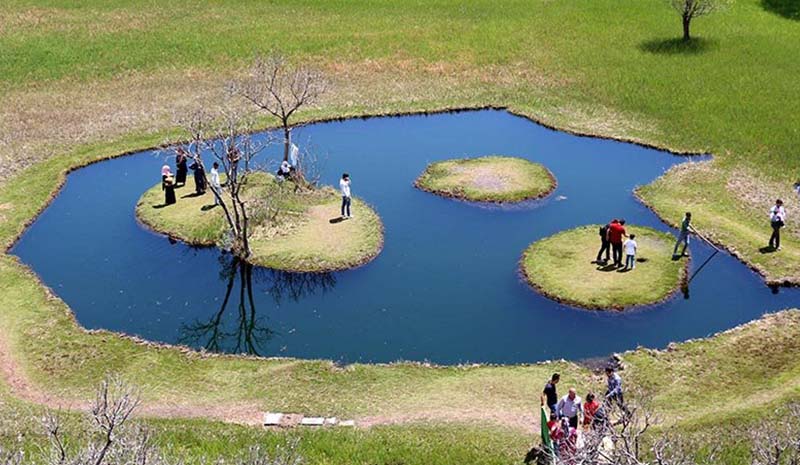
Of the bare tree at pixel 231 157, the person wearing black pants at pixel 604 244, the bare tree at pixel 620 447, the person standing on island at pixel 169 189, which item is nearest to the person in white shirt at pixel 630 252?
the person wearing black pants at pixel 604 244

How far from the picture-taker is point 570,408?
87.5 ft

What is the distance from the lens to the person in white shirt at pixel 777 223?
39.7m

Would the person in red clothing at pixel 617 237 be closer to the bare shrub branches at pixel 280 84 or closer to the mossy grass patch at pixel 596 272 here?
the mossy grass patch at pixel 596 272

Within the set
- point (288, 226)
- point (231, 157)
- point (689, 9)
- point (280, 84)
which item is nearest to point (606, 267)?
point (288, 226)

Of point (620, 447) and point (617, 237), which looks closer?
point (620, 447)

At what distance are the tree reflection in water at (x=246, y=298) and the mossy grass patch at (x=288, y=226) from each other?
0.60m

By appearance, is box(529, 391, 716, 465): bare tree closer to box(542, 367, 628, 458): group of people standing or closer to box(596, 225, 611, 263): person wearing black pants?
box(542, 367, 628, 458): group of people standing

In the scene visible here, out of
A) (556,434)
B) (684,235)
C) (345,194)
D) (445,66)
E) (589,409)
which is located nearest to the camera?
(556,434)

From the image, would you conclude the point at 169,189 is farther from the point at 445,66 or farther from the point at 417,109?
the point at 445,66

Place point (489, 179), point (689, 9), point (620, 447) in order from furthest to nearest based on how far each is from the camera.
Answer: point (689, 9) < point (489, 179) < point (620, 447)

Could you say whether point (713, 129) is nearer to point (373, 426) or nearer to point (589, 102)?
point (589, 102)

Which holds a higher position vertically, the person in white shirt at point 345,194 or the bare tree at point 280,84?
the bare tree at point 280,84

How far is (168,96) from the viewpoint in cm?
6241

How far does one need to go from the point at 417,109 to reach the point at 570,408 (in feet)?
120
